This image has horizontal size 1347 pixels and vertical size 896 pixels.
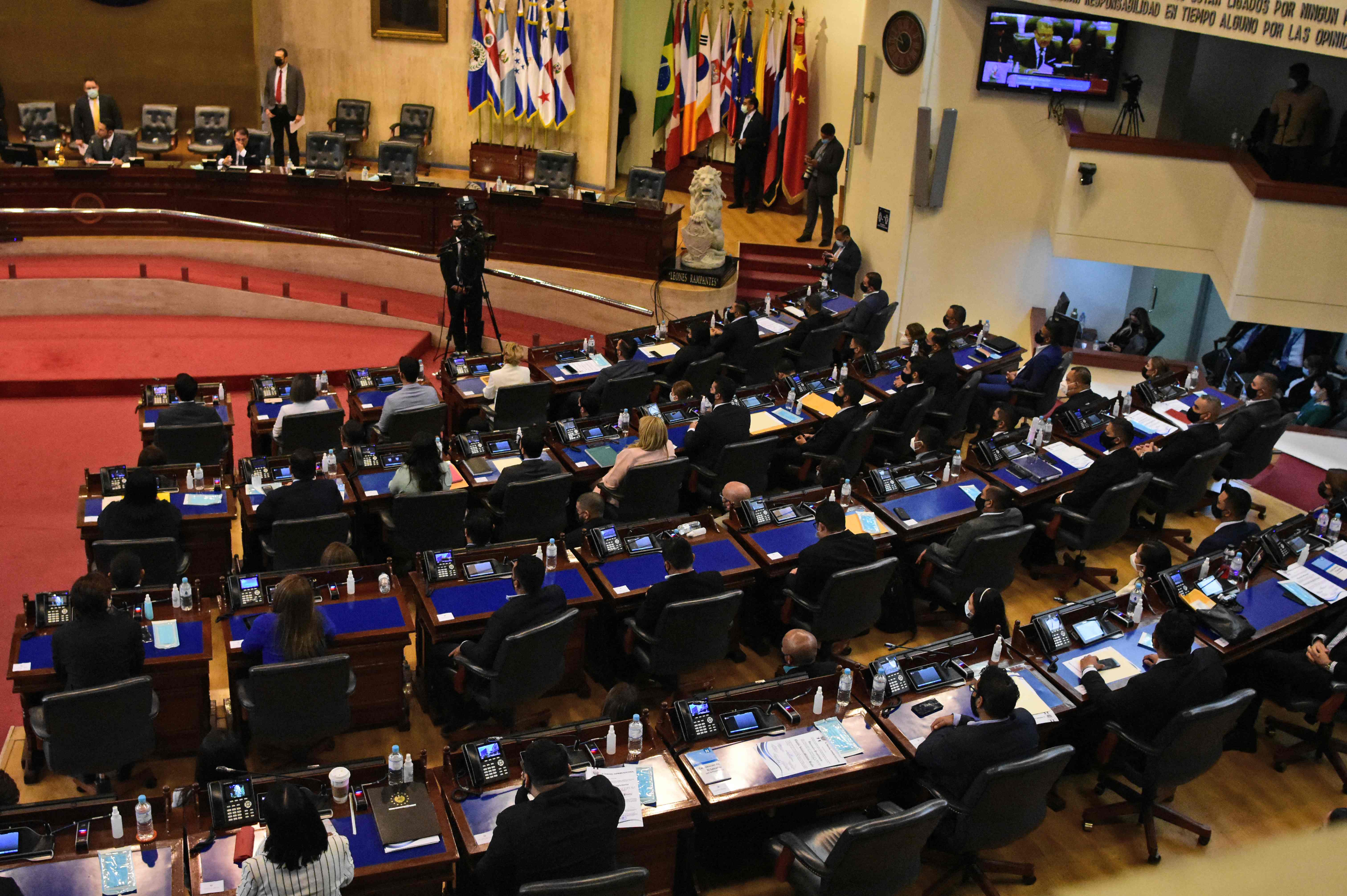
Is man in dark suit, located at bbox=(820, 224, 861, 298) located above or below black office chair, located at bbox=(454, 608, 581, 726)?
above

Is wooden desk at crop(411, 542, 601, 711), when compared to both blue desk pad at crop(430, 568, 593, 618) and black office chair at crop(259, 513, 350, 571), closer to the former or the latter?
blue desk pad at crop(430, 568, 593, 618)

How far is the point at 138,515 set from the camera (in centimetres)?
647

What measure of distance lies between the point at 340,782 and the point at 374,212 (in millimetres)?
10116

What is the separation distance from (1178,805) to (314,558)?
4.80 meters

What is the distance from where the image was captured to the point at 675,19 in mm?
15898

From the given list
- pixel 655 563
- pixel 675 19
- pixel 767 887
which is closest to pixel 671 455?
pixel 655 563

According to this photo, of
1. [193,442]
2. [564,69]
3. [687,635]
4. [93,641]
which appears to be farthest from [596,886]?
[564,69]

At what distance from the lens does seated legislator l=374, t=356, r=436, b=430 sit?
8133 millimetres

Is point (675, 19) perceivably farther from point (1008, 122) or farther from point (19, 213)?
point (19, 213)

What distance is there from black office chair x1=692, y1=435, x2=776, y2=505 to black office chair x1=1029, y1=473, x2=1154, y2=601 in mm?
1849

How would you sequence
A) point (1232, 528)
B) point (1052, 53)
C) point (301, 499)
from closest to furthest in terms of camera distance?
point (301, 499) → point (1232, 528) → point (1052, 53)

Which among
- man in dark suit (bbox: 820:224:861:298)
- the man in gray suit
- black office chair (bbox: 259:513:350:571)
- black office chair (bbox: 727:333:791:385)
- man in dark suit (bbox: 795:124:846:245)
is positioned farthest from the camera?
the man in gray suit

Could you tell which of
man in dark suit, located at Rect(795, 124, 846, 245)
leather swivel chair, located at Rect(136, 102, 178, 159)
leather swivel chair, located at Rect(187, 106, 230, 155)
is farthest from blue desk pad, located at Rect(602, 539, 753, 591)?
leather swivel chair, located at Rect(136, 102, 178, 159)

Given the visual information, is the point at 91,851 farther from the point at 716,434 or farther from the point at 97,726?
the point at 716,434
